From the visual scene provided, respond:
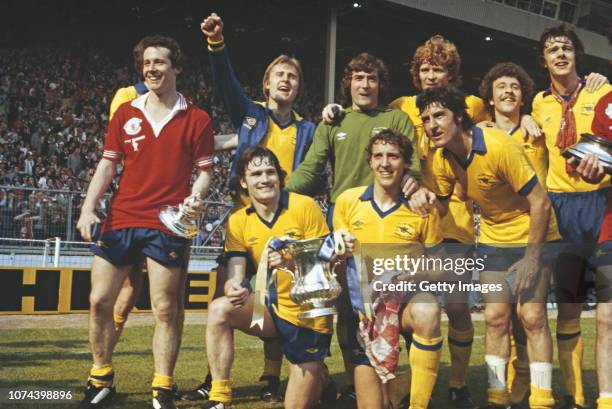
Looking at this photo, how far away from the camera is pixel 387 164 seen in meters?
4.10

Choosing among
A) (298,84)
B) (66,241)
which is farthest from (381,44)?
(298,84)

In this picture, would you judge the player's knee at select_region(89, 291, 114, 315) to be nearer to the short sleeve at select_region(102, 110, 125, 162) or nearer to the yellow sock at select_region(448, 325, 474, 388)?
the short sleeve at select_region(102, 110, 125, 162)

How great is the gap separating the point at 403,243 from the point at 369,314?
480 mm

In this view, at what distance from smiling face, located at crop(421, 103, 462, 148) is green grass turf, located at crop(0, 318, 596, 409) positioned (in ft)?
6.36

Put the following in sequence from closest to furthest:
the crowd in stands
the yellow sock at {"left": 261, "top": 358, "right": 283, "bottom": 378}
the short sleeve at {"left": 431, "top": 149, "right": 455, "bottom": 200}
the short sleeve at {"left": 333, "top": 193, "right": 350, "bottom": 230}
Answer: the short sleeve at {"left": 333, "top": 193, "right": 350, "bottom": 230}
the short sleeve at {"left": 431, "top": 149, "right": 455, "bottom": 200}
the yellow sock at {"left": 261, "top": 358, "right": 283, "bottom": 378}
the crowd in stands

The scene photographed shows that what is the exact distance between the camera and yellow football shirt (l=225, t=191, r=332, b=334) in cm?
422

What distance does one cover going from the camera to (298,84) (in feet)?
16.9

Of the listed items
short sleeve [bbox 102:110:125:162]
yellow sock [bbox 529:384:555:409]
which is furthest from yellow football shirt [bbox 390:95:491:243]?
short sleeve [bbox 102:110:125:162]

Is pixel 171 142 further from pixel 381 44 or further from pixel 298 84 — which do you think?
pixel 381 44

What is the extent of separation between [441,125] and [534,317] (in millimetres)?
1285

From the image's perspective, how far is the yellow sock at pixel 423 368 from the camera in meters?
3.90

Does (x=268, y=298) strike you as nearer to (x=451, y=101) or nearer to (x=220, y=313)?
(x=220, y=313)

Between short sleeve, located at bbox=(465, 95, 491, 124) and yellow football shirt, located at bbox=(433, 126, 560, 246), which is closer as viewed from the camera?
yellow football shirt, located at bbox=(433, 126, 560, 246)

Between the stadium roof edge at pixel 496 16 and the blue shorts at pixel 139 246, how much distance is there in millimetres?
16419
